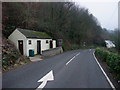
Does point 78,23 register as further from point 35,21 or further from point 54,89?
point 54,89

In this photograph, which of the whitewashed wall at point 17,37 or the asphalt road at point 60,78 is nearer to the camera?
the asphalt road at point 60,78

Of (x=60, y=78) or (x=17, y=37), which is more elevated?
(x=17, y=37)

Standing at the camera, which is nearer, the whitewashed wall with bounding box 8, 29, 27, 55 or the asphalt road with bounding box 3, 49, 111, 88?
the asphalt road with bounding box 3, 49, 111, 88

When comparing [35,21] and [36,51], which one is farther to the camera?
[35,21]

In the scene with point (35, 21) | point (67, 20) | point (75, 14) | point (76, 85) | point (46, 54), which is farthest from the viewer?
point (75, 14)

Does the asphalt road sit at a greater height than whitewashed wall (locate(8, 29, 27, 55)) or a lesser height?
lesser

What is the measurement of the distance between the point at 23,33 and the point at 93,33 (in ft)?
206

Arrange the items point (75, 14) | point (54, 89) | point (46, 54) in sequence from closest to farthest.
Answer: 1. point (54, 89)
2. point (46, 54)
3. point (75, 14)

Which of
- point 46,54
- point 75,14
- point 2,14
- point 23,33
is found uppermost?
point 75,14

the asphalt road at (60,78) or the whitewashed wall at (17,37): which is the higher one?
the whitewashed wall at (17,37)

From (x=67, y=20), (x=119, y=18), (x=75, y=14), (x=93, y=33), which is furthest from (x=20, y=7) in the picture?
(x=93, y=33)

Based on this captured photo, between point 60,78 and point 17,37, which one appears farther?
point 17,37

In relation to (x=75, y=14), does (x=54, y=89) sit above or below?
below

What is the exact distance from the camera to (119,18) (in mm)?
18875
